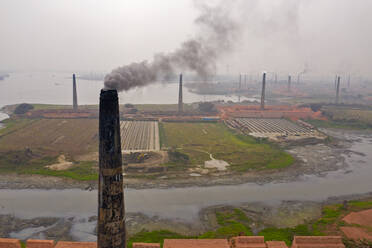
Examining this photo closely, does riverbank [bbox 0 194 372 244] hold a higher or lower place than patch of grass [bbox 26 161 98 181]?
lower

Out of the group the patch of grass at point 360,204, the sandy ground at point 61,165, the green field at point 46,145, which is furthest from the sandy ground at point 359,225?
the sandy ground at point 61,165

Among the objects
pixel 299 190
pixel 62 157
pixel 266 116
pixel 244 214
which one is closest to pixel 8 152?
pixel 62 157

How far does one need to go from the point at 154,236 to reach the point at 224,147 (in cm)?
1917

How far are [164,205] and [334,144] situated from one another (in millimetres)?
26721

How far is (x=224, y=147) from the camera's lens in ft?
112

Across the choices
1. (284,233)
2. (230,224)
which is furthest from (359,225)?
(230,224)

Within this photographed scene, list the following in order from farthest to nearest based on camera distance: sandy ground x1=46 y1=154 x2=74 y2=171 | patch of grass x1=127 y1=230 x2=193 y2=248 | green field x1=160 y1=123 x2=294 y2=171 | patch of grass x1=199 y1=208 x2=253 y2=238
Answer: green field x1=160 y1=123 x2=294 y2=171
sandy ground x1=46 y1=154 x2=74 y2=171
patch of grass x1=199 y1=208 x2=253 y2=238
patch of grass x1=127 y1=230 x2=193 y2=248

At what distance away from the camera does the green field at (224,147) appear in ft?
95.4

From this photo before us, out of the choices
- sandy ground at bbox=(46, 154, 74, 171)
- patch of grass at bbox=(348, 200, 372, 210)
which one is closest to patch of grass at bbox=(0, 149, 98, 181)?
sandy ground at bbox=(46, 154, 74, 171)

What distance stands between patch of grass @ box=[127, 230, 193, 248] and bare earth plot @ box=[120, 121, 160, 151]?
16.6 metres

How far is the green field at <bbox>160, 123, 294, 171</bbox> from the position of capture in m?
29.1

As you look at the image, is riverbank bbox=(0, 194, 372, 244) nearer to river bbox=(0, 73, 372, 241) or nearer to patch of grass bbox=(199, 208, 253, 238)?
patch of grass bbox=(199, 208, 253, 238)

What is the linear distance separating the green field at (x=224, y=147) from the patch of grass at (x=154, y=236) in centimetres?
1198

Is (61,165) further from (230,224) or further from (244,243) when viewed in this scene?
(244,243)
